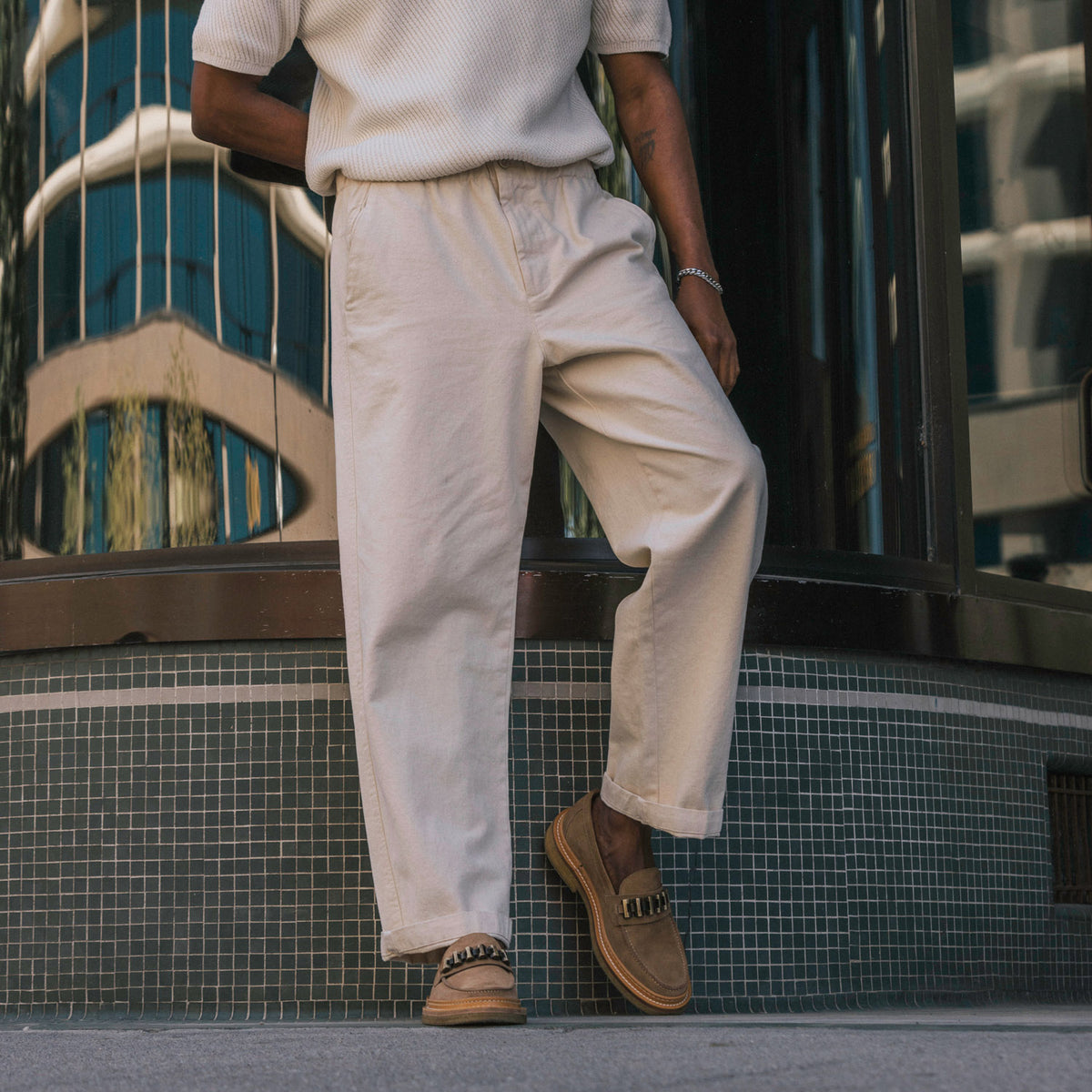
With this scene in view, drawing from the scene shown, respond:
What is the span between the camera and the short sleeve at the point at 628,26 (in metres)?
2.65

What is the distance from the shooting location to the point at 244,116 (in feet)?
8.27

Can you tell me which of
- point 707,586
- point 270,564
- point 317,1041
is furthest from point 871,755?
point 317,1041

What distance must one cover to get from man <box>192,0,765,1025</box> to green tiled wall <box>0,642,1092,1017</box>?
0.31 meters

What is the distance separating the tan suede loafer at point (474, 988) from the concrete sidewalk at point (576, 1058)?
0.05 meters

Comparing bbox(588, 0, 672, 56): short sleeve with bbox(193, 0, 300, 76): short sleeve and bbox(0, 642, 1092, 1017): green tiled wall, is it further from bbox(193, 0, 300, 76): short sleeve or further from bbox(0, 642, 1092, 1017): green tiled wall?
bbox(0, 642, 1092, 1017): green tiled wall

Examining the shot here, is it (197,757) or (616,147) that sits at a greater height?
(616,147)

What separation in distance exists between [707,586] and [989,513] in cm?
141

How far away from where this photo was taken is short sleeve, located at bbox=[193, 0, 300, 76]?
2422 millimetres

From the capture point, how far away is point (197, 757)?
9.12ft

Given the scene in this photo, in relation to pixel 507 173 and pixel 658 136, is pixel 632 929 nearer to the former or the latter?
pixel 507 173

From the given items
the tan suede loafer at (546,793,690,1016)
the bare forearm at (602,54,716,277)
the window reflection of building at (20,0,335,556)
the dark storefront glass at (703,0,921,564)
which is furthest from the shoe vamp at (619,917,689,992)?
the bare forearm at (602,54,716,277)

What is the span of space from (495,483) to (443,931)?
67 centimetres

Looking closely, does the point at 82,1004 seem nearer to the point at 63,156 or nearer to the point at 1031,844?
the point at 63,156

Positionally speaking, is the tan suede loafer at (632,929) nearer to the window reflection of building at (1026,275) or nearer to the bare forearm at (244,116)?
the bare forearm at (244,116)
